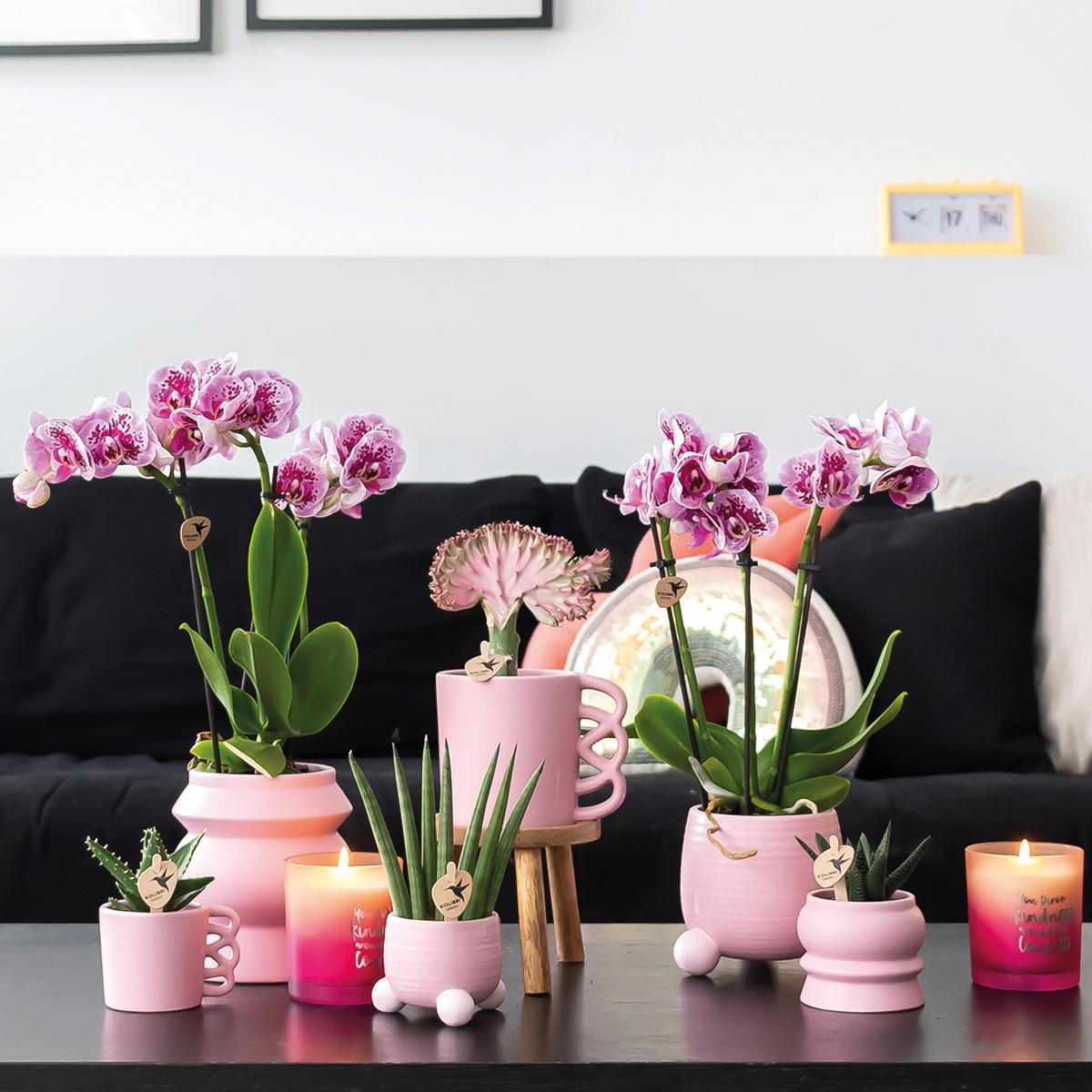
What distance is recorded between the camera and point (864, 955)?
95 centimetres

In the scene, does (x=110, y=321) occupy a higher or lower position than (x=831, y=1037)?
higher

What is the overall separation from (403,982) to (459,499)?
1.59 meters

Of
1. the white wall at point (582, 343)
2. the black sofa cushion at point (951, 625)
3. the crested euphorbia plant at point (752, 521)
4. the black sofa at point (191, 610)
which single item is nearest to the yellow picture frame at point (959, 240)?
the white wall at point (582, 343)

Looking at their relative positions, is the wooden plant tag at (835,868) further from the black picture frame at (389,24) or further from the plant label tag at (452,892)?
the black picture frame at (389,24)

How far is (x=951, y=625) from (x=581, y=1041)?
1407 millimetres

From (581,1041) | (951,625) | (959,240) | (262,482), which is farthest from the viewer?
(959,240)

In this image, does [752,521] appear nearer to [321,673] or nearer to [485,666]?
[485,666]

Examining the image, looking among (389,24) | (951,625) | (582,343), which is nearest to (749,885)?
(951,625)

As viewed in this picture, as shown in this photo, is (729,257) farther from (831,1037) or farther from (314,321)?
(831,1037)

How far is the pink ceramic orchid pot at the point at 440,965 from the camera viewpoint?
3.03 feet

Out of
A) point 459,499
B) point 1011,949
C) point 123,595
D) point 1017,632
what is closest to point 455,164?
point 459,499

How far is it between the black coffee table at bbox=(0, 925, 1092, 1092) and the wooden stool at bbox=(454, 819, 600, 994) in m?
0.03

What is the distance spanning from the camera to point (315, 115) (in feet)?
9.45

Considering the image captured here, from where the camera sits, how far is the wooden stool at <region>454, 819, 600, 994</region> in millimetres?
1018
